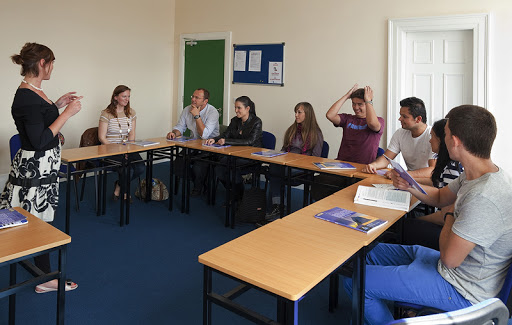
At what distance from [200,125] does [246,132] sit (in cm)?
57

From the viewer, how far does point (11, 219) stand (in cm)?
194

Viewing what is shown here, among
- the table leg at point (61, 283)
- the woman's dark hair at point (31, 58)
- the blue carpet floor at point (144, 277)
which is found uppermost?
the woman's dark hair at point (31, 58)

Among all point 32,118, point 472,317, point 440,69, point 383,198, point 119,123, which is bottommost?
point 472,317

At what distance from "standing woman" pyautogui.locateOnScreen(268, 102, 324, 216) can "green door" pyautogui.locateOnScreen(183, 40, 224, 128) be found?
2138 millimetres

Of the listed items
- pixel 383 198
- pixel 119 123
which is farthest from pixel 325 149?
pixel 119 123

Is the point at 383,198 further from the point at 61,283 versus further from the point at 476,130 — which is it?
the point at 61,283

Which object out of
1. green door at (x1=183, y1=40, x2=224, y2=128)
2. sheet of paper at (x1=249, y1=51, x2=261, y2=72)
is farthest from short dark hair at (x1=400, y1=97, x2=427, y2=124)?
green door at (x1=183, y1=40, x2=224, y2=128)

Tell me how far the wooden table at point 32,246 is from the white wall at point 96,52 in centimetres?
369

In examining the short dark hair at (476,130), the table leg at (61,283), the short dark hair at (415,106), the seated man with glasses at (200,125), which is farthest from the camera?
the seated man with glasses at (200,125)

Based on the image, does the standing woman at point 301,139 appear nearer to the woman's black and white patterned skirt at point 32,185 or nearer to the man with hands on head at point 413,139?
the man with hands on head at point 413,139

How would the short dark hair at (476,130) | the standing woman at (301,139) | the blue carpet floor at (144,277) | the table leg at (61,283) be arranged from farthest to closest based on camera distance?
the standing woman at (301,139) → the blue carpet floor at (144,277) → the table leg at (61,283) → the short dark hair at (476,130)

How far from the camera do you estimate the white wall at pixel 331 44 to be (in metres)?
4.14

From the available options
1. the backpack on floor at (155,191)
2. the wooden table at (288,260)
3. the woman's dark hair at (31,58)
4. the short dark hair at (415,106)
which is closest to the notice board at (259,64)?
the backpack on floor at (155,191)

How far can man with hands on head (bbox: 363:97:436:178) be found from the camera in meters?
3.18
